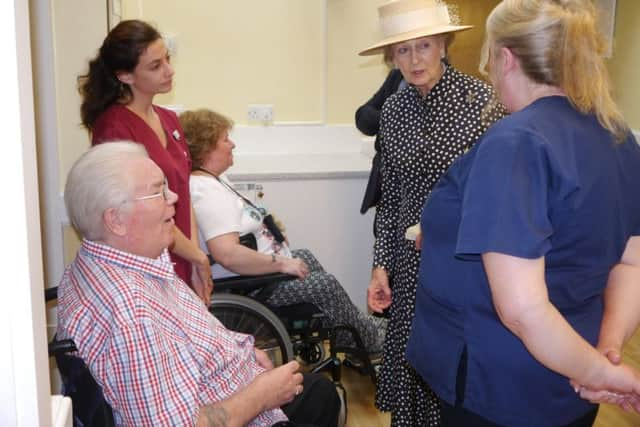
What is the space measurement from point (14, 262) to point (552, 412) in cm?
94

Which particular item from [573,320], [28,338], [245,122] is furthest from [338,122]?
[28,338]

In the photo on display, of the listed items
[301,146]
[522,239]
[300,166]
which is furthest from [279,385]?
[301,146]

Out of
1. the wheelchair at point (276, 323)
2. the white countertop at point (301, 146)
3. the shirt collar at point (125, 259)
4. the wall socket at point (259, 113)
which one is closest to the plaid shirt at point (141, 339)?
the shirt collar at point (125, 259)

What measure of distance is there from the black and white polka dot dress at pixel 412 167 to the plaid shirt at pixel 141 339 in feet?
2.38

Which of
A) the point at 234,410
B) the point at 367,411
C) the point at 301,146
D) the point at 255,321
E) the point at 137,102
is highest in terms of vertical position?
the point at 137,102

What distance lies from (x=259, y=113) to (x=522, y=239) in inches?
124

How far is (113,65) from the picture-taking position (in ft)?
6.98

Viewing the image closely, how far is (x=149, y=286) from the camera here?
147cm

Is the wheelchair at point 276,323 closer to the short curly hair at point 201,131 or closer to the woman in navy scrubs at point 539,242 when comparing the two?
the short curly hair at point 201,131

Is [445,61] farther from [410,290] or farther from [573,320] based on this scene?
[573,320]

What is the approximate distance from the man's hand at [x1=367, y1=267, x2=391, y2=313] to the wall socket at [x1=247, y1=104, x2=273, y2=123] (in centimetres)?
217

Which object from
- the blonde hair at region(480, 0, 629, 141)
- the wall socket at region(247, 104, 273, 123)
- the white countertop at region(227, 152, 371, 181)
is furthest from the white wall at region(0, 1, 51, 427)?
the wall socket at region(247, 104, 273, 123)

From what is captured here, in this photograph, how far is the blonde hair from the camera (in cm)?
111

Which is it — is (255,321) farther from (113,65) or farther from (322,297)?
(113,65)
